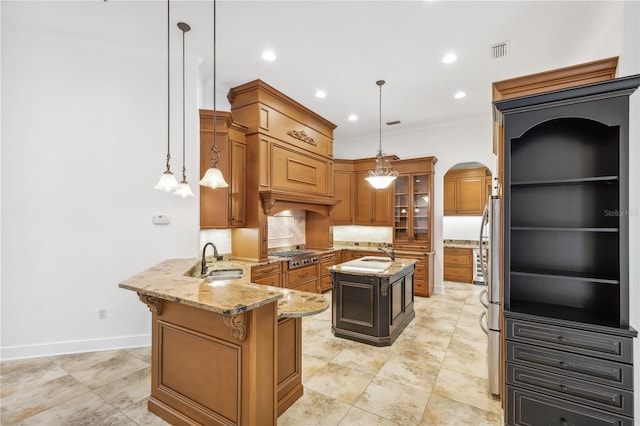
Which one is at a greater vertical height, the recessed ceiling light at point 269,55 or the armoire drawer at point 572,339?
the recessed ceiling light at point 269,55

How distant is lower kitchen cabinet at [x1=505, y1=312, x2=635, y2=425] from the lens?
1678 millimetres

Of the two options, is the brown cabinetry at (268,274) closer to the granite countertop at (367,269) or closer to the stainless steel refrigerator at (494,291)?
the granite countertop at (367,269)

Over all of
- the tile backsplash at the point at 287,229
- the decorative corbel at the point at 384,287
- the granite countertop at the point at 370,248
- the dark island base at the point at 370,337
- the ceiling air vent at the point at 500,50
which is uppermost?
the ceiling air vent at the point at 500,50

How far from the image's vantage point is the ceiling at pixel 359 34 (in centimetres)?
265

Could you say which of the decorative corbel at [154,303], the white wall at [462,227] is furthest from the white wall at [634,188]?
the white wall at [462,227]

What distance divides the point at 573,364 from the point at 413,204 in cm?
422

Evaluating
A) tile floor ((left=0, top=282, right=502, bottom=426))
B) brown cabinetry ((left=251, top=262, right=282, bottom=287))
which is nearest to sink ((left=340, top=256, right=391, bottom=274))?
tile floor ((left=0, top=282, right=502, bottom=426))

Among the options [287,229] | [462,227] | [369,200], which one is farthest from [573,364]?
[462,227]

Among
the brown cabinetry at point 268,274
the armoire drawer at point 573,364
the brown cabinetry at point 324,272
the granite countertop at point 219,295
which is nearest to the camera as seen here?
the granite countertop at point 219,295

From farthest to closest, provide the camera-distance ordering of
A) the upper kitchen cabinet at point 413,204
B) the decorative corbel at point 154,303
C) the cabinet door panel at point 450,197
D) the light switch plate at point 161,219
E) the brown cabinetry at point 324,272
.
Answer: the cabinet door panel at point 450,197, the upper kitchen cabinet at point 413,204, the brown cabinetry at point 324,272, the light switch plate at point 161,219, the decorative corbel at point 154,303

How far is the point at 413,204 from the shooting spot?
19.2 ft

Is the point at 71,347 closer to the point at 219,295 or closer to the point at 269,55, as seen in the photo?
the point at 219,295

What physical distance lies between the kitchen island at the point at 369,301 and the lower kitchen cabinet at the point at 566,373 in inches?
57.3

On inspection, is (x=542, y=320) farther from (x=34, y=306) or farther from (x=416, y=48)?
(x=34, y=306)
